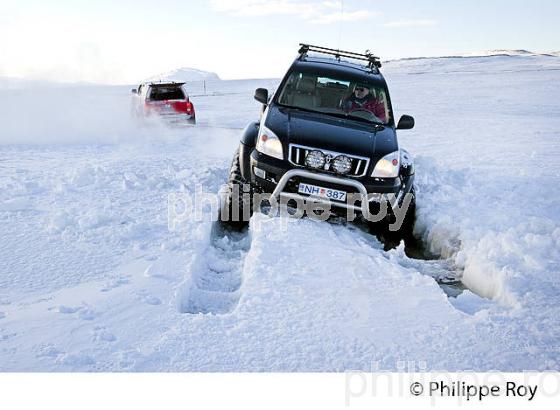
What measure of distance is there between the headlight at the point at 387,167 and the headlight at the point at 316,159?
54 cm

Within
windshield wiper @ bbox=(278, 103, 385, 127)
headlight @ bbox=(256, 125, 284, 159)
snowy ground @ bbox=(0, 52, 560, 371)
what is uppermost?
windshield wiper @ bbox=(278, 103, 385, 127)

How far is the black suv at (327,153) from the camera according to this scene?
14.8 feet

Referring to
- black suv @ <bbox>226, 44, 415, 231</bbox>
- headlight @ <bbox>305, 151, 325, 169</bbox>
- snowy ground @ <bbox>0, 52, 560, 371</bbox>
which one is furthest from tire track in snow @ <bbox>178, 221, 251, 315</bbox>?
headlight @ <bbox>305, 151, 325, 169</bbox>

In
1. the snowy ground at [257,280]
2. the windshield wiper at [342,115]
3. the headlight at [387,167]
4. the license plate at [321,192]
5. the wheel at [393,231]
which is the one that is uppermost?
the windshield wiper at [342,115]

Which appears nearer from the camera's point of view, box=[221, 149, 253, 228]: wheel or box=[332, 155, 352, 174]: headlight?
box=[332, 155, 352, 174]: headlight

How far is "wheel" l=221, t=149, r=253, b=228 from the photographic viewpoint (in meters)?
4.88

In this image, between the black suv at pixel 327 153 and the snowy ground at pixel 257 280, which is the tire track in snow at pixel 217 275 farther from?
the black suv at pixel 327 153

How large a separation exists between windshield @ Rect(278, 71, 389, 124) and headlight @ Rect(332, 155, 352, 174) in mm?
1124

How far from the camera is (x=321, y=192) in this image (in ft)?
14.8

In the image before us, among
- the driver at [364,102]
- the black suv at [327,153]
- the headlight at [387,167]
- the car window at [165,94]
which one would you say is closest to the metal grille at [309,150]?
the black suv at [327,153]

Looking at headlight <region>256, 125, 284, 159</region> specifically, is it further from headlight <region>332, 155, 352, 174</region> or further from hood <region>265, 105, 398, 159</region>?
headlight <region>332, 155, 352, 174</region>

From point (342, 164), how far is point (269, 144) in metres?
0.79

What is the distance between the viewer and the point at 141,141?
33.1 feet

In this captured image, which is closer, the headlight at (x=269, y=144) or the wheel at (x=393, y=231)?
the headlight at (x=269, y=144)
